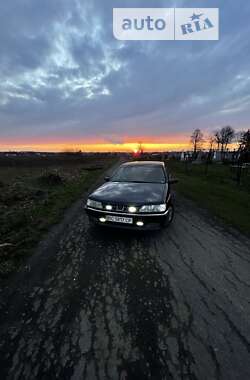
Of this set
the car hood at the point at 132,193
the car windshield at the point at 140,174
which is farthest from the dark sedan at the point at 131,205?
the car windshield at the point at 140,174

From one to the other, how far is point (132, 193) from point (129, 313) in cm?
255

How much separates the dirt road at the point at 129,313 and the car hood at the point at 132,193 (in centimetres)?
89

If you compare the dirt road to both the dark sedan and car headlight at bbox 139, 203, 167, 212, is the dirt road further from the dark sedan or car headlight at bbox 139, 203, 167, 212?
car headlight at bbox 139, 203, 167, 212

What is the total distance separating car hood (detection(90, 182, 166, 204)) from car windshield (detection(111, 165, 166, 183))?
323 millimetres

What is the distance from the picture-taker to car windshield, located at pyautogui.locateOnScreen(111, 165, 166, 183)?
18.2ft

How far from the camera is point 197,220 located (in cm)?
570

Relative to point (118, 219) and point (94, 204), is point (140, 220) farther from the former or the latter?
point (94, 204)

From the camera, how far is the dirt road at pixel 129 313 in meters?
1.81

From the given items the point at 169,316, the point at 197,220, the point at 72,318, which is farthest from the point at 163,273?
the point at 197,220

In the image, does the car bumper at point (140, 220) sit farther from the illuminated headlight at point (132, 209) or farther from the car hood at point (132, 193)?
the car hood at point (132, 193)

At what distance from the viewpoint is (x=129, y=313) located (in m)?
2.38

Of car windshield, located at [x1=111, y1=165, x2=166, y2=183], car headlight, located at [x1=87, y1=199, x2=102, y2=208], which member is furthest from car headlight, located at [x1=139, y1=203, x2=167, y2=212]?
car windshield, located at [x1=111, y1=165, x2=166, y2=183]

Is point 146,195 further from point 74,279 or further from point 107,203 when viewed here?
point 74,279

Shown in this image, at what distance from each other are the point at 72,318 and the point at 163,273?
147 cm
